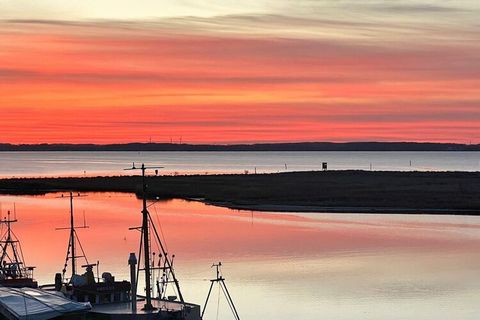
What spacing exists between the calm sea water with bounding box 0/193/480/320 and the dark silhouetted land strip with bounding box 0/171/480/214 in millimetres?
7358

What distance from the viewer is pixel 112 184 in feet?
535

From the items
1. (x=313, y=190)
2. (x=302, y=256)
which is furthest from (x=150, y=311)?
(x=313, y=190)

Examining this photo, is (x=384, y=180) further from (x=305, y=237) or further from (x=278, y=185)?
A: (x=305, y=237)

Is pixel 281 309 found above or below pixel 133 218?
below

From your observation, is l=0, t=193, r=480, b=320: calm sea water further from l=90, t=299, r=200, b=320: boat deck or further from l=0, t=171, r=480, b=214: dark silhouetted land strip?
l=0, t=171, r=480, b=214: dark silhouetted land strip

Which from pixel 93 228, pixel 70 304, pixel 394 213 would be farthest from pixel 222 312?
pixel 394 213

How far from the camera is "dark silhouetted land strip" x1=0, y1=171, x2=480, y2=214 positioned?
367ft

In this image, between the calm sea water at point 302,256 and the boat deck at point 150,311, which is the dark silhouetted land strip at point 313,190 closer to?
the calm sea water at point 302,256

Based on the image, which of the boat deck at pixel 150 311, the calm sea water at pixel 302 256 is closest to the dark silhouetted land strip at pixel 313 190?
the calm sea water at pixel 302 256

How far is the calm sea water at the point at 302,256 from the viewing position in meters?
49.4

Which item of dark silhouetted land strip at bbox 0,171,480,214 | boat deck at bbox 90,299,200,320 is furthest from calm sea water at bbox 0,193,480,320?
dark silhouetted land strip at bbox 0,171,480,214

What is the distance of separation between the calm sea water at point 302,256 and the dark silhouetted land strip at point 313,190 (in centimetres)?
736

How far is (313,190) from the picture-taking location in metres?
133

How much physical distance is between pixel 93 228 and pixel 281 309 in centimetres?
4390
